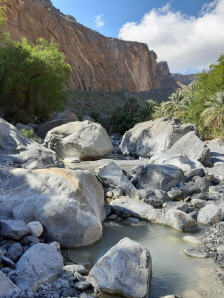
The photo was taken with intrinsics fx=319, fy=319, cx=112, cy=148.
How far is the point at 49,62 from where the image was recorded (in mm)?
25531

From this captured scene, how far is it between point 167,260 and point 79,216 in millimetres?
1617

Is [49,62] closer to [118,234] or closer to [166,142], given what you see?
[166,142]

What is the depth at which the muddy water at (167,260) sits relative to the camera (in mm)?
4199

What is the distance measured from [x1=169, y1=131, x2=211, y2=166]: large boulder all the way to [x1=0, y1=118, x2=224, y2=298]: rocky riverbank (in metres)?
3.25

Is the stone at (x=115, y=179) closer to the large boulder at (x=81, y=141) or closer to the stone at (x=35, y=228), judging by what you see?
the stone at (x=35, y=228)

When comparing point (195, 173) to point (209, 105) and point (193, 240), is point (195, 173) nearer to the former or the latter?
point (193, 240)

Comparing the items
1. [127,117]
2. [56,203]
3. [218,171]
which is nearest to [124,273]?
[56,203]

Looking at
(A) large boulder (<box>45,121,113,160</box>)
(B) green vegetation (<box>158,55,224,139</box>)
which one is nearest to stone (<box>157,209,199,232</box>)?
(A) large boulder (<box>45,121,113,160</box>)

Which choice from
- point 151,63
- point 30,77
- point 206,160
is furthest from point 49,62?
point 151,63

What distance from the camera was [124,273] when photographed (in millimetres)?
3986

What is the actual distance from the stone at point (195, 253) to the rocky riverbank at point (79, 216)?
3cm

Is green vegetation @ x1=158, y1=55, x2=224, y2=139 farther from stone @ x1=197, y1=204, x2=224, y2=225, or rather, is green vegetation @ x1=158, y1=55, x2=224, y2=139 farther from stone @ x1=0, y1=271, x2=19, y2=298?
stone @ x1=0, y1=271, x2=19, y2=298

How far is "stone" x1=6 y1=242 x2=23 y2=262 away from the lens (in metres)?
4.49

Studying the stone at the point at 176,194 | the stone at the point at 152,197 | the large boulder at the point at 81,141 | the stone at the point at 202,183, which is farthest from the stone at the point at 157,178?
the large boulder at the point at 81,141
